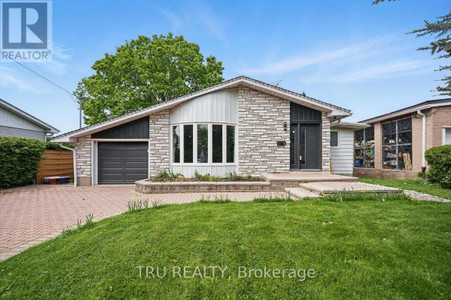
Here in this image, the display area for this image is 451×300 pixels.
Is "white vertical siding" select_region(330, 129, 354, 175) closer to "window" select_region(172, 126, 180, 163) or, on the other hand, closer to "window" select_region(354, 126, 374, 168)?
"window" select_region(354, 126, 374, 168)

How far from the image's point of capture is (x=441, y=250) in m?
2.53

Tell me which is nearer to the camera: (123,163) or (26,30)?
(26,30)

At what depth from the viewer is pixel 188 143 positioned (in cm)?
896

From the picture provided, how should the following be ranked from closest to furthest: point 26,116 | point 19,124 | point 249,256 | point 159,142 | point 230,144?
point 249,256 → point 230,144 → point 159,142 → point 19,124 → point 26,116

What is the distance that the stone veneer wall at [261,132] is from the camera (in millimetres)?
9047

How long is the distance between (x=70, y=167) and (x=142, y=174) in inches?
252

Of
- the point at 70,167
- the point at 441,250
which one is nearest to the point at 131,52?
the point at 70,167

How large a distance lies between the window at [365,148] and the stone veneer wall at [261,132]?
951cm

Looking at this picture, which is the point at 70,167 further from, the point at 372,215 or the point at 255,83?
the point at 372,215

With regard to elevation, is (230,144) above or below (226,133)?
below

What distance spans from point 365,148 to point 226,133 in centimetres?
1229

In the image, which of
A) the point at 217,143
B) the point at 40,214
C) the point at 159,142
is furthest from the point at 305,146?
the point at 40,214

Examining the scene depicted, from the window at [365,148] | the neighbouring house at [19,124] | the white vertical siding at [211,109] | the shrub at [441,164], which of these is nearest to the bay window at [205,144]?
the white vertical siding at [211,109]

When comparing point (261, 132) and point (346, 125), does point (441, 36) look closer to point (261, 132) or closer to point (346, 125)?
point (261, 132)
